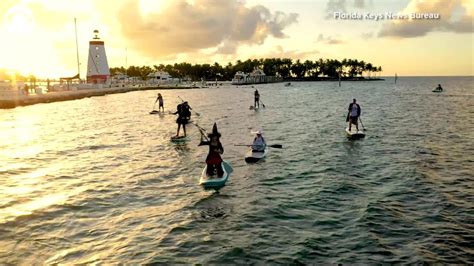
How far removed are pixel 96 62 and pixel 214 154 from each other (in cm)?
9025

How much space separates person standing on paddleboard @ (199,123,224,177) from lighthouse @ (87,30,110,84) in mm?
89473

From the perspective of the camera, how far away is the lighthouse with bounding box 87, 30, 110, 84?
9612 centimetres

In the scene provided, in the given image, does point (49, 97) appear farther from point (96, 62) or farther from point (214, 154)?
point (214, 154)

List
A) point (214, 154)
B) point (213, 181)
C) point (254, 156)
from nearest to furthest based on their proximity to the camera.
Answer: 1. point (213, 181)
2. point (214, 154)
3. point (254, 156)

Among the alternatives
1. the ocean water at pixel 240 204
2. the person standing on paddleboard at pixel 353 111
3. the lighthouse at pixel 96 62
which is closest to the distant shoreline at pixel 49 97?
the lighthouse at pixel 96 62

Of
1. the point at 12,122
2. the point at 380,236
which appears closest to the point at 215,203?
the point at 380,236

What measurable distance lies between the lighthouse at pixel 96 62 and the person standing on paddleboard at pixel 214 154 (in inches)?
3523

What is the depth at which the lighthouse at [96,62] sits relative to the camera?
96125mm

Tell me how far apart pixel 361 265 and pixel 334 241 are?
1.39 metres

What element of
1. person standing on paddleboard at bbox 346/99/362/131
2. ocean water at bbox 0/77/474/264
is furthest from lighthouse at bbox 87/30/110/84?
person standing on paddleboard at bbox 346/99/362/131

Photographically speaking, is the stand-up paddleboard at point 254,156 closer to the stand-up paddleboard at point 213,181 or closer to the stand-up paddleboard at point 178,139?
the stand-up paddleboard at point 213,181

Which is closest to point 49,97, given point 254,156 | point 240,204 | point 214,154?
point 254,156

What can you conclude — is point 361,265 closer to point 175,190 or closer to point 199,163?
point 175,190

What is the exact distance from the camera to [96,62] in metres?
96.4
